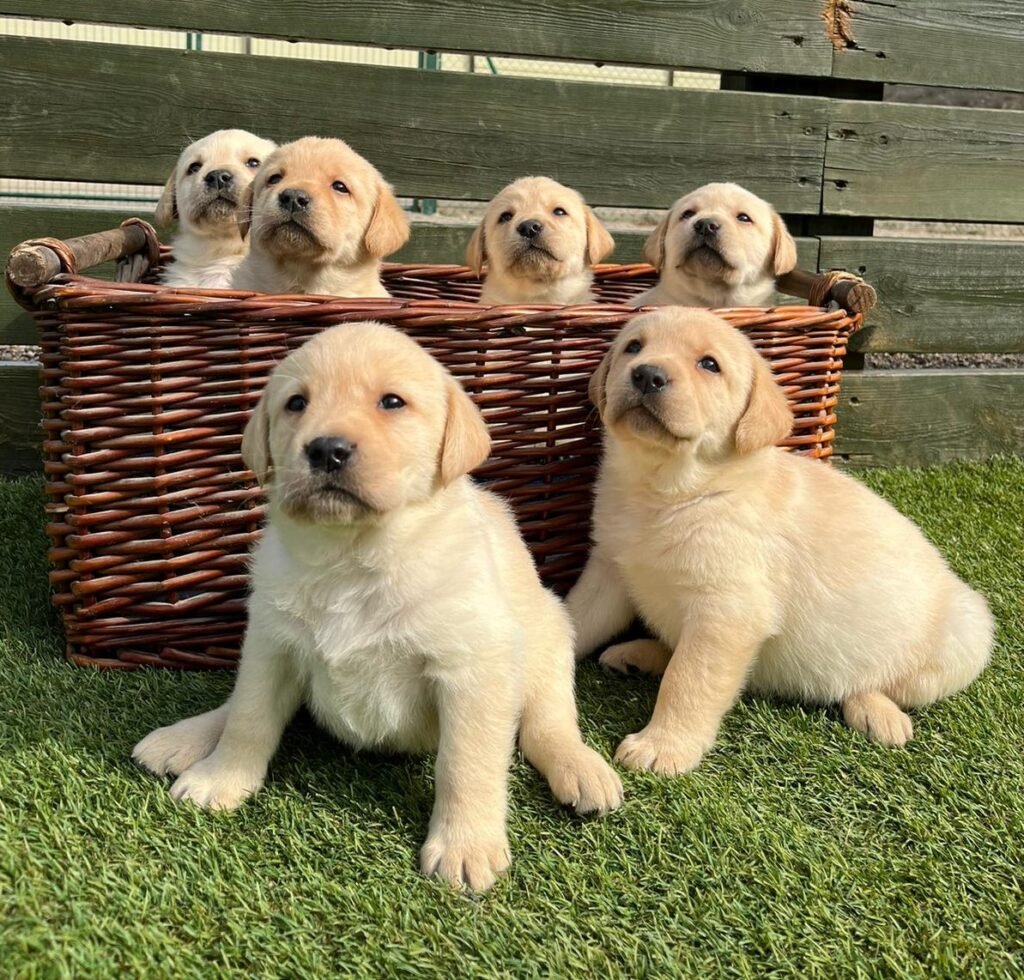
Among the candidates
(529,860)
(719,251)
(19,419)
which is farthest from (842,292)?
(19,419)

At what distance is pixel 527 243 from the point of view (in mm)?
3992

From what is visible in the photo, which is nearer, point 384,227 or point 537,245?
point 384,227

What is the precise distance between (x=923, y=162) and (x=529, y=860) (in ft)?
14.7

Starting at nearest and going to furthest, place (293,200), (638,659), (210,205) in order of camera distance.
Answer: (638,659) → (293,200) → (210,205)

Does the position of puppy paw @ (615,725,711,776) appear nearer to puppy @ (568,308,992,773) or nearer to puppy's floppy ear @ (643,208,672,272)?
puppy @ (568,308,992,773)

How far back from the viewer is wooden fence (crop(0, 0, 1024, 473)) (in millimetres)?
4270

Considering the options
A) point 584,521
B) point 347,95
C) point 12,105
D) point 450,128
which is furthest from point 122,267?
point 584,521

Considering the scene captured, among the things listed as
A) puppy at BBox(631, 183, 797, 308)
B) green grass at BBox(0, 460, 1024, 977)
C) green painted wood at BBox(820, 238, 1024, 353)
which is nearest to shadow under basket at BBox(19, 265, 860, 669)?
green grass at BBox(0, 460, 1024, 977)

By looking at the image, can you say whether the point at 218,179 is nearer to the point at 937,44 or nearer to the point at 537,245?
the point at 537,245

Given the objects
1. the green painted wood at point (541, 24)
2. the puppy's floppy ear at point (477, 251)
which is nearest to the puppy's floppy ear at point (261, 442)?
the puppy's floppy ear at point (477, 251)

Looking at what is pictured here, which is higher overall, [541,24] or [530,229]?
[541,24]

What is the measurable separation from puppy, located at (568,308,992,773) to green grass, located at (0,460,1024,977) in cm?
14

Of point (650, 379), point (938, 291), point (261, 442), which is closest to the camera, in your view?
point (261, 442)

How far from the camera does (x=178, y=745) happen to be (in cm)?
227
